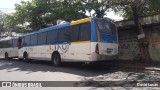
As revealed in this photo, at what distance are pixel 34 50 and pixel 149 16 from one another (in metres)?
9.92

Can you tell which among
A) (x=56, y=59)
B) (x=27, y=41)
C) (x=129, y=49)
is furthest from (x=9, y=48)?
(x=129, y=49)

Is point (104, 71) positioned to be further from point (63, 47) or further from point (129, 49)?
point (129, 49)

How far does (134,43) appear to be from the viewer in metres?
17.6

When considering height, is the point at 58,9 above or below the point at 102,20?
above

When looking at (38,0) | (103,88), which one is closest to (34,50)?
(38,0)

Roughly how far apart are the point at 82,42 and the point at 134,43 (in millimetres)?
5319

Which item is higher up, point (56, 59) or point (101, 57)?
point (101, 57)

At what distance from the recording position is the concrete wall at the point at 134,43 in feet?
52.1

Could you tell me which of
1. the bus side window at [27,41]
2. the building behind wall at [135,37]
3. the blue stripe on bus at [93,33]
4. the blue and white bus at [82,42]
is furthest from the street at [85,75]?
the bus side window at [27,41]

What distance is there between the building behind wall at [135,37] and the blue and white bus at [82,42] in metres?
2.92

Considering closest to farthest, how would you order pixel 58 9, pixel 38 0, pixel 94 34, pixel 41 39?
pixel 94 34, pixel 41 39, pixel 58 9, pixel 38 0

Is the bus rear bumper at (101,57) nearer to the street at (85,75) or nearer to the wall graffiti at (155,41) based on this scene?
the street at (85,75)

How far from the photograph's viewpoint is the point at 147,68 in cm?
1332

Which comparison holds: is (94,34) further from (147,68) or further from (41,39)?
(41,39)
